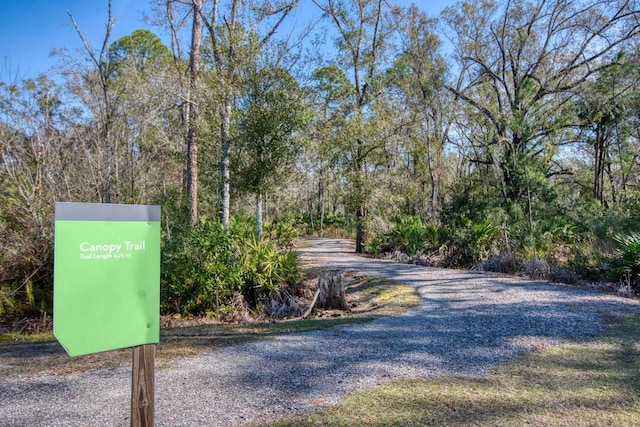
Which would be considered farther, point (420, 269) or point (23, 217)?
point (420, 269)

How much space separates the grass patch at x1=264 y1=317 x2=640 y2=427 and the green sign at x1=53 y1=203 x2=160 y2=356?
1457 mm

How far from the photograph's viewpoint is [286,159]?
9734 mm

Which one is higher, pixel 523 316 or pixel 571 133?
pixel 571 133

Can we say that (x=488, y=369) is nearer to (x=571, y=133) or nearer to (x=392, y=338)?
(x=392, y=338)

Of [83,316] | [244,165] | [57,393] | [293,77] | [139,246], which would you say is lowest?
[57,393]

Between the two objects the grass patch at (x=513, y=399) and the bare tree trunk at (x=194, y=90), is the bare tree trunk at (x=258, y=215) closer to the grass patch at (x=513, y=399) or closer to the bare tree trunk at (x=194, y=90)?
the bare tree trunk at (x=194, y=90)

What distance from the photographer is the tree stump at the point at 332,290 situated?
8516 millimetres

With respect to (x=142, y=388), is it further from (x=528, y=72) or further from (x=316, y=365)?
(x=528, y=72)

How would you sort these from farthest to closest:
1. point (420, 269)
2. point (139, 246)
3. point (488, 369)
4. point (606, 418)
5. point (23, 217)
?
point (420, 269) → point (23, 217) → point (488, 369) → point (606, 418) → point (139, 246)

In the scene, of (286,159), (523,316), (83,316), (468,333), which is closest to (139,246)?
(83,316)

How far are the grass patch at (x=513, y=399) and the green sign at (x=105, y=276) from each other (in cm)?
146

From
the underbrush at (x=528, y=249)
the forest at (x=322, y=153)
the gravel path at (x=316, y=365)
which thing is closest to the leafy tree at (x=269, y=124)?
the forest at (x=322, y=153)

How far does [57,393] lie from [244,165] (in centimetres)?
672

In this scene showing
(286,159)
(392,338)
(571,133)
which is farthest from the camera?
(571,133)
